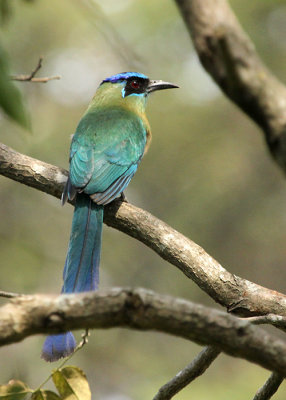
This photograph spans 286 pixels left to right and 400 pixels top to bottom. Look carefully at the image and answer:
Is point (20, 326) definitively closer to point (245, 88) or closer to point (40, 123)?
point (245, 88)

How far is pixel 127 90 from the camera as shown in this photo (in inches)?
217

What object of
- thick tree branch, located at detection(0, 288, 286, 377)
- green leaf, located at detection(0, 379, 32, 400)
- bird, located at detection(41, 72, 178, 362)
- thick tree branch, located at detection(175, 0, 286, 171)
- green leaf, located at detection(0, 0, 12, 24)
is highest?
bird, located at detection(41, 72, 178, 362)

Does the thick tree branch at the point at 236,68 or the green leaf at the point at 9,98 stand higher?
the thick tree branch at the point at 236,68

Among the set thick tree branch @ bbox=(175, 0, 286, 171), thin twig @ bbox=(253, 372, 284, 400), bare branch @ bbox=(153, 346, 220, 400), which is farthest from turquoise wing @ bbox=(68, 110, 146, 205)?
thick tree branch @ bbox=(175, 0, 286, 171)

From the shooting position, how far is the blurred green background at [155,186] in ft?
25.1

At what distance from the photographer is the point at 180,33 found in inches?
375

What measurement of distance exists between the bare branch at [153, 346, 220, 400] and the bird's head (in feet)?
9.50

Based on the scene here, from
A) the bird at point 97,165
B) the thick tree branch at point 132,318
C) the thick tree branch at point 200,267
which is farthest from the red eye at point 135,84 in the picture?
the thick tree branch at point 132,318

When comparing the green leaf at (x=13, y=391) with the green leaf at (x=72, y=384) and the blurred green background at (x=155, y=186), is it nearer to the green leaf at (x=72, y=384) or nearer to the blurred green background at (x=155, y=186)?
the green leaf at (x=72, y=384)

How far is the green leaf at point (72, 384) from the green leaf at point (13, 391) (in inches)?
5.3

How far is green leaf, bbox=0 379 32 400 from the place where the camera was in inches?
97.1

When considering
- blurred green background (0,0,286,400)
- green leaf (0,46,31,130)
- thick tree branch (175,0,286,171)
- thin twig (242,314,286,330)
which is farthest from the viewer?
blurred green background (0,0,286,400)

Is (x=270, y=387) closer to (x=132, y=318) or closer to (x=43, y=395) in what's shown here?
(x=43, y=395)

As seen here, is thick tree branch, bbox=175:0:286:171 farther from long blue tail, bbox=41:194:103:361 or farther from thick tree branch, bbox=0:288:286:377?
long blue tail, bbox=41:194:103:361
